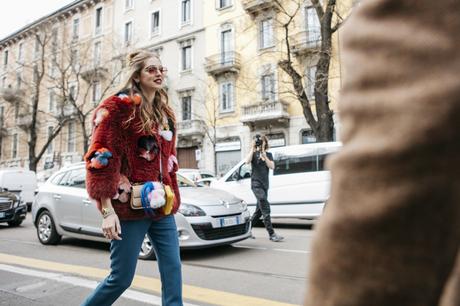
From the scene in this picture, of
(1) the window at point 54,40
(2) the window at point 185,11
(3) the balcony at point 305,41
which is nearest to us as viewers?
(3) the balcony at point 305,41

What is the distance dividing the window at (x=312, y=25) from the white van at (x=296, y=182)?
13.1 metres

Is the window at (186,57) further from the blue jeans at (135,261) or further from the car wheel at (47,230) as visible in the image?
the blue jeans at (135,261)

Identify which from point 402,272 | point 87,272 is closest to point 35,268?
point 87,272

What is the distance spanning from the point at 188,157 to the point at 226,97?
4994mm

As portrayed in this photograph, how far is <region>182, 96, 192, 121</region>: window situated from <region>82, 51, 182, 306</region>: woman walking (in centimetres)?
2494

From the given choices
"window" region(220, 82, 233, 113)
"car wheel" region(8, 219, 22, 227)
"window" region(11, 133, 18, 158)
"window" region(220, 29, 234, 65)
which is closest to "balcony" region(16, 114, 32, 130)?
"window" region(11, 133, 18, 158)

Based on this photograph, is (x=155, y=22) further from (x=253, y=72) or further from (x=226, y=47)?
(x=253, y=72)

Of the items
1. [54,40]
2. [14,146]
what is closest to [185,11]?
[54,40]

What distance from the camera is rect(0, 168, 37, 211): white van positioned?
14.5 m

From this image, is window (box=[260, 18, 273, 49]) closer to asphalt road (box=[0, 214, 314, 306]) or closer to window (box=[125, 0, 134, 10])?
window (box=[125, 0, 134, 10])

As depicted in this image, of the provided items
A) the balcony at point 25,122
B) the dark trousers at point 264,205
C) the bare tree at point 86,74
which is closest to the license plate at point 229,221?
the dark trousers at point 264,205

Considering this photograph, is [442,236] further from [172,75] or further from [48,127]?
A: [48,127]

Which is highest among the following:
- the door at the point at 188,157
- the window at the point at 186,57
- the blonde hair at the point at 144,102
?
the window at the point at 186,57

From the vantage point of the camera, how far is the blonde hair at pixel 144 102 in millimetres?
2326
